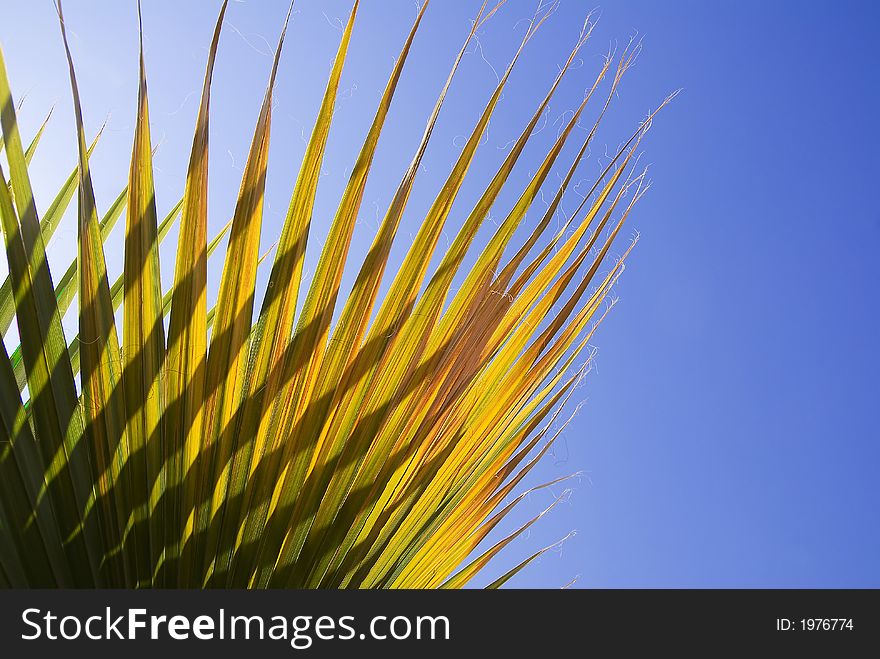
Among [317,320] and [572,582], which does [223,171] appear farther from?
[572,582]

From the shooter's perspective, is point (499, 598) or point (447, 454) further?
point (447, 454)

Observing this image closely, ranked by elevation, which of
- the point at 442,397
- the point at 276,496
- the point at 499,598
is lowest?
the point at 499,598

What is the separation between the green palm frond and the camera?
24.0 inches

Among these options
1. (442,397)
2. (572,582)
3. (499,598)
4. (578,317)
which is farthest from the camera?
(572,582)

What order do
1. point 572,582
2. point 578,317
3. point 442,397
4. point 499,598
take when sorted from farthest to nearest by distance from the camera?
point 572,582
point 578,317
point 442,397
point 499,598

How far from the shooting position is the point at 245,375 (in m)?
0.66

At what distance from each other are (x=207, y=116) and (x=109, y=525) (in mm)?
407

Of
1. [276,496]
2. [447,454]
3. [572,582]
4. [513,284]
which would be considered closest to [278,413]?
[276,496]

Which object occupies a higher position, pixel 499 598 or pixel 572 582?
pixel 572 582

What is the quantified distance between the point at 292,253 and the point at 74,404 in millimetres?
251

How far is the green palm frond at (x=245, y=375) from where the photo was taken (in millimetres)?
610

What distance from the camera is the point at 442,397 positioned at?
75cm

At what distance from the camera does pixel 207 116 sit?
0.60 m

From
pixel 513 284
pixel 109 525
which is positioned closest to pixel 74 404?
pixel 109 525
